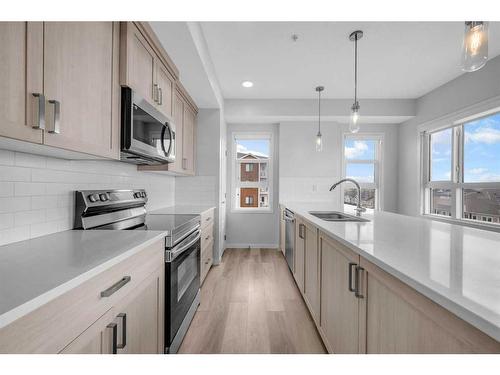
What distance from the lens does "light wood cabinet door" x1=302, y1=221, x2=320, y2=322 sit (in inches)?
69.9

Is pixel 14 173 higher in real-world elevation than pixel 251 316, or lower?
higher

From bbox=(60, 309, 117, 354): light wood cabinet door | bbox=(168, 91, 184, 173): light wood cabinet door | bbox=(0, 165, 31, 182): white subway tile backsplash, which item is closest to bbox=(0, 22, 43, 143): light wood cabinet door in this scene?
bbox=(0, 165, 31, 182): white subway tile backsplash

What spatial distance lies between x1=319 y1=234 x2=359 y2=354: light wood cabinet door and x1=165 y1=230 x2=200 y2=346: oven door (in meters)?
0.95

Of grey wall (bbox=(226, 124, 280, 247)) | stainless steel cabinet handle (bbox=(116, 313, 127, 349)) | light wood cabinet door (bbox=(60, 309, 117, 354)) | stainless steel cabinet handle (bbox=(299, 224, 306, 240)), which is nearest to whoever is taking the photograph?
light wood cabinet door (bbox=(60, 309, 117, 354))

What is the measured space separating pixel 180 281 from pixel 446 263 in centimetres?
145

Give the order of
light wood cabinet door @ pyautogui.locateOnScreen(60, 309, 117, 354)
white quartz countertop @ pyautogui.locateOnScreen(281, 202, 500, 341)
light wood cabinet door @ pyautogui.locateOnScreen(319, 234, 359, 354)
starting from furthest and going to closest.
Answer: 1. light wood cabinet door @ pyautogui.locateOnScreen(319, 234, 359, 354)
2. light wood cabinet door @ pyautogui.locateOnScreen(60, 309, 117, 354)
3. white quartz countertop @ pyautogui.locateOnScreen(281, 202, 500, 341)

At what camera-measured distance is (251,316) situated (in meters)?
2.04

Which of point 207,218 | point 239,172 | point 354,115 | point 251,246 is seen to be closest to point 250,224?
point 251,246

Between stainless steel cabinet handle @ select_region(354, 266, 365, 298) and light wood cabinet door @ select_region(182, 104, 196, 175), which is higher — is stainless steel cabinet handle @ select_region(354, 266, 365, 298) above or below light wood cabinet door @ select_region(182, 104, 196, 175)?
below

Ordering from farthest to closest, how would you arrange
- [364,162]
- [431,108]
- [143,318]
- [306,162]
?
[364,162]
[306,162]
[431,108]
[143,318]

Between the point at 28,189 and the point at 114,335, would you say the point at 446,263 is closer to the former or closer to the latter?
the point at 114,335

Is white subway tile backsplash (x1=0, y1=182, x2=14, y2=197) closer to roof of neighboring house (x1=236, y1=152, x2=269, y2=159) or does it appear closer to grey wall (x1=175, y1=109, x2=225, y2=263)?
grey wall (x1=175, y1=109, x2=225, y2=263)
